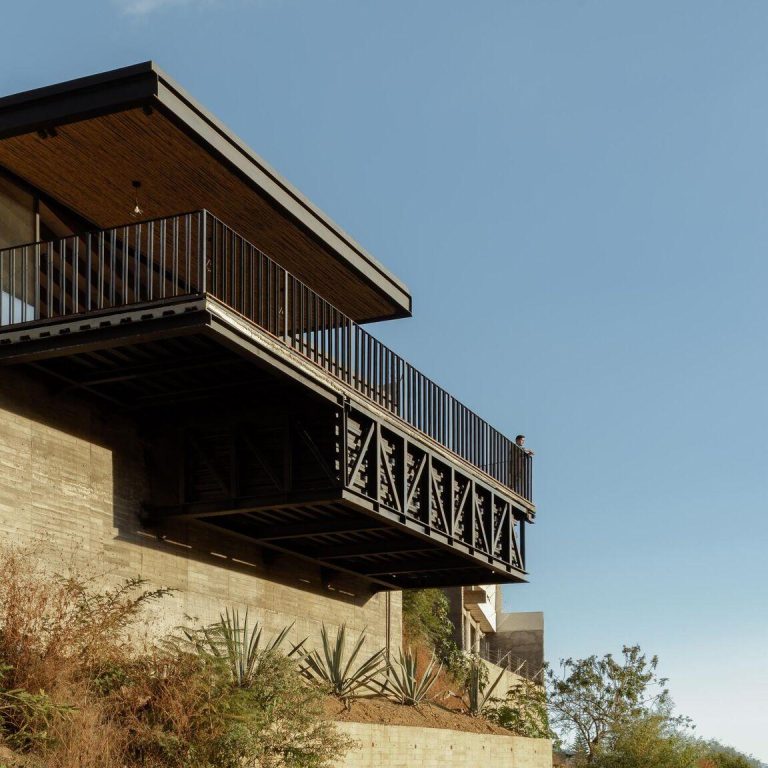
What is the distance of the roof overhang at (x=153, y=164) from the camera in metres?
17.4

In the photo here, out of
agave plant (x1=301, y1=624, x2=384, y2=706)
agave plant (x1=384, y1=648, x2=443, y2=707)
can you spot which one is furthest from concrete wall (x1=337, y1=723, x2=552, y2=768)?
agave plant (x1=384, y1=648, x2=443, y2=707)

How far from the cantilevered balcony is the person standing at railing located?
37.1 inches

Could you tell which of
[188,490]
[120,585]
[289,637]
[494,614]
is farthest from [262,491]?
[494,614]

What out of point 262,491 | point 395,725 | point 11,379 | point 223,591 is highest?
point 11,379

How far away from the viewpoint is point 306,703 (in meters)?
18.5

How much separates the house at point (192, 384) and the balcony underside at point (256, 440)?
0.12 feet

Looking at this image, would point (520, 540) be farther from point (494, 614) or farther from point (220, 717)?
point (494, 614)

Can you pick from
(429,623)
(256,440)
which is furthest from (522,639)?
(256,440)

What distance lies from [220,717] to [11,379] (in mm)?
5468

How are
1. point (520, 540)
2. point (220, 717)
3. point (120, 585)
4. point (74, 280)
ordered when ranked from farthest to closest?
point (520, 540) < point (120, 585) < point (74, 280) < point (220, 717)

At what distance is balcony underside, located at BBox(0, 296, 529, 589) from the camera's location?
17.5 m

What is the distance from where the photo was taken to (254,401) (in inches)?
814

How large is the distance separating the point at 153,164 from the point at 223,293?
2415 millimetres

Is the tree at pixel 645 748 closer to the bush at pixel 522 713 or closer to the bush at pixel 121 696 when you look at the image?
the bush at pixel 522 713
